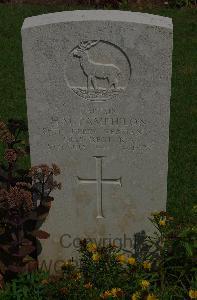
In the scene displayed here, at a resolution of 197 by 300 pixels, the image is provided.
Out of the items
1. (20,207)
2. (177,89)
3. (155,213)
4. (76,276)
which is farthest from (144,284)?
(177,89)

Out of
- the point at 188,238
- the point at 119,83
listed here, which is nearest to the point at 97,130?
the point at 119,83

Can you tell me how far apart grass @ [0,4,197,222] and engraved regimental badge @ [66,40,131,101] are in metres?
1.83

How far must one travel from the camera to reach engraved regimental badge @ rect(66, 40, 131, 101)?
14.1 ft

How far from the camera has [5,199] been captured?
4.37m

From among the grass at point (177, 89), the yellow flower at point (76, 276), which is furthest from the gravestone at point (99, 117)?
the grass at point (177, 89)

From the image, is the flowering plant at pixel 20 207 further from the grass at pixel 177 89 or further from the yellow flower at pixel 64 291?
the grass at pixel 177 89

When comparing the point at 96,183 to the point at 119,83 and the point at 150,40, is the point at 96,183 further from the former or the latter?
the point at 150,40

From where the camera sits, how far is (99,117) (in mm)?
4520

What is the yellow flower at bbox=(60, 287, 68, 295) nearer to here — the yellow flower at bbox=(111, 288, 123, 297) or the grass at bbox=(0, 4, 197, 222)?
the yellow flower at bbox=(111, 288, 123, 297)

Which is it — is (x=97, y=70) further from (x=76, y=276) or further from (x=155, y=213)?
(x=76, y=276)

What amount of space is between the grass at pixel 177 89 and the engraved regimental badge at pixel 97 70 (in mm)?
1826

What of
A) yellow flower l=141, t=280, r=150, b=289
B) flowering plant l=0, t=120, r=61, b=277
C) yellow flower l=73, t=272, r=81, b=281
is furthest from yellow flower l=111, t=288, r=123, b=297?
flowering plant l=0, t=120, r=61, b=277

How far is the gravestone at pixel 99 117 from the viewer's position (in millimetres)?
4262

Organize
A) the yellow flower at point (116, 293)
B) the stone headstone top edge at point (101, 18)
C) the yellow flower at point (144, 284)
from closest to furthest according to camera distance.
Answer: the yellow flower at point (116, 293) → the yellow flower at point (144, 284) → the stone headstone top edge at point (101, 18)
